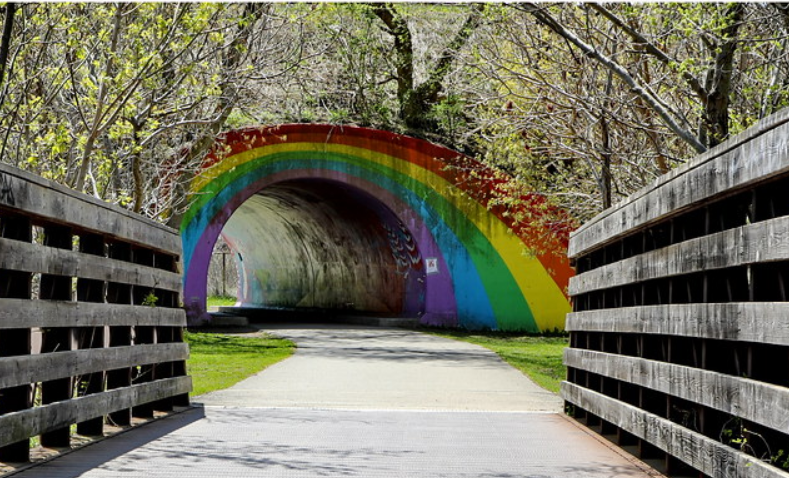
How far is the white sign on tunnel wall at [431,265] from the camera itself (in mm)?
25172

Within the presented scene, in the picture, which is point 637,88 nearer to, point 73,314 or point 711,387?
point 711,387

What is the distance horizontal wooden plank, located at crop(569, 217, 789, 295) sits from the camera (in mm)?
3895

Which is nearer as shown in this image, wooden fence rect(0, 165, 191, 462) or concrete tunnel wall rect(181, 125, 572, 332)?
wooden fence rect(0, 165, 191, 462)

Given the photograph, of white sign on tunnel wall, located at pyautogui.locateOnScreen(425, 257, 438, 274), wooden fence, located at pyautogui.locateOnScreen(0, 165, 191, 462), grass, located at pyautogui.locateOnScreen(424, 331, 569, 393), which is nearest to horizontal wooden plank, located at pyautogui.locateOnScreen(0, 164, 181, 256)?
wooden fence, located at pyautogui.locateOnScreen(0, 165, 191, 462)

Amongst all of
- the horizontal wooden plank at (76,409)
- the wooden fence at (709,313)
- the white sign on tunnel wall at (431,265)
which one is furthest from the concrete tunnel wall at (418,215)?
the wooden fence at (709,313)

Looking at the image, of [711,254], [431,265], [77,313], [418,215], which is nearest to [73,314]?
[77,313]

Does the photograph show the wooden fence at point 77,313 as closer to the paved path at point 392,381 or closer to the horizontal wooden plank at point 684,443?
the paved path at point 392,381

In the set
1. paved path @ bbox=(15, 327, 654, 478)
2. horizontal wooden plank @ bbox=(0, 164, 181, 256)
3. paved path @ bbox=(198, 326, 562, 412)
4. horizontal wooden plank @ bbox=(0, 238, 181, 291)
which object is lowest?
paved path @ bbox=(15, 327, 654, 478)

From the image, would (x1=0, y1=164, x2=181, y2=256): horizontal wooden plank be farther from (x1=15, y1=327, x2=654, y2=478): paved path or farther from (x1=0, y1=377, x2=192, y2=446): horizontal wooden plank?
(x1=15, y1=327, x2=654, y2=478): paved path

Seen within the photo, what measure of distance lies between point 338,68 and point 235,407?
1708 cm

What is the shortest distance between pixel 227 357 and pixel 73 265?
10601 millimetres

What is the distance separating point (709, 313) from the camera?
4703 mm

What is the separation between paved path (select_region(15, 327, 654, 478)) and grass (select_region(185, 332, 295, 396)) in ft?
1.39

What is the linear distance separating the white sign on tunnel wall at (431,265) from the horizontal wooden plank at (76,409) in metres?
17.0
